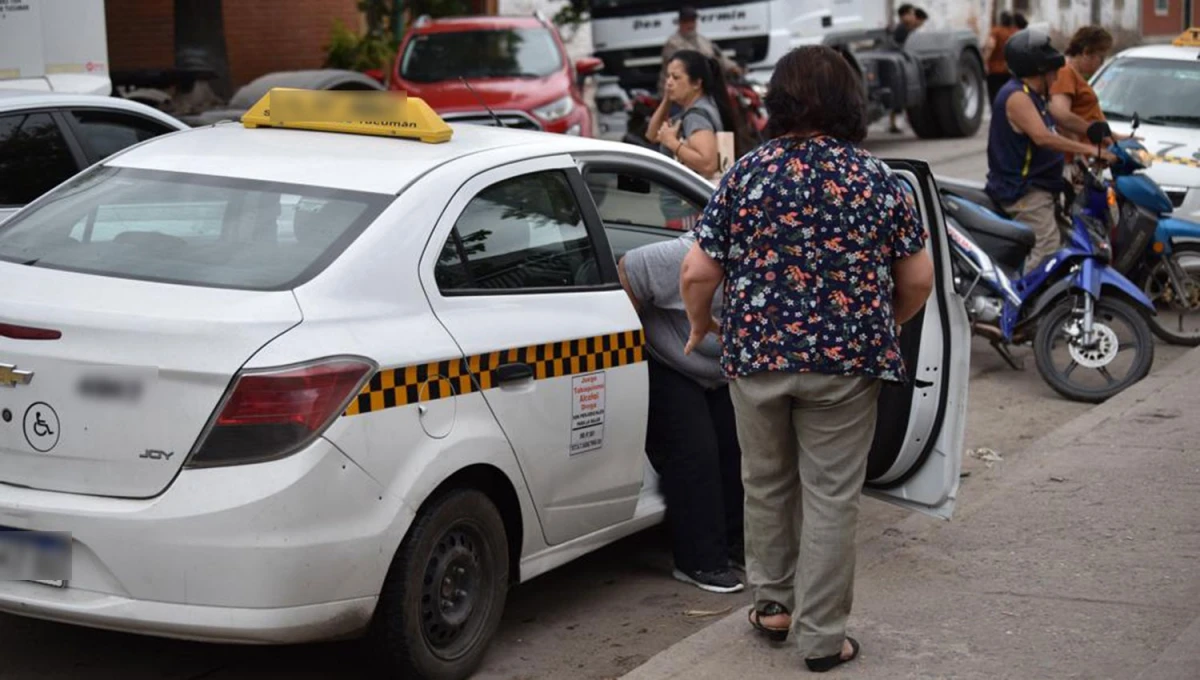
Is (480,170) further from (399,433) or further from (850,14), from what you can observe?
(850,14)

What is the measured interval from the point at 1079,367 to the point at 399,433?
5958 mm

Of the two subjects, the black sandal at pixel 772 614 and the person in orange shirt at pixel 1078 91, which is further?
A: the person in orange shirt at pixel 1078 91

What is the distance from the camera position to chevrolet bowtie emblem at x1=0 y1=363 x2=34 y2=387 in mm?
4441

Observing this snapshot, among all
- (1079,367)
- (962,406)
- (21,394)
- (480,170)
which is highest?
(480,170)

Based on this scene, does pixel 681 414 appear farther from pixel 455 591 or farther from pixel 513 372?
pixel 455 591

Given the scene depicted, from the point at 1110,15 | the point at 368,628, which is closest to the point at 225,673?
the point at 368,628

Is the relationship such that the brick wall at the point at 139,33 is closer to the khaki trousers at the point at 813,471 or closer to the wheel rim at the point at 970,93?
the wheel rim at the point at 970,93

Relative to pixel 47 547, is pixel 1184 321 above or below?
below

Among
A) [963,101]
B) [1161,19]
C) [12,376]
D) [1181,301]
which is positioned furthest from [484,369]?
[1161,19]

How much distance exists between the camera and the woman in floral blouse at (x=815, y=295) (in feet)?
14.5

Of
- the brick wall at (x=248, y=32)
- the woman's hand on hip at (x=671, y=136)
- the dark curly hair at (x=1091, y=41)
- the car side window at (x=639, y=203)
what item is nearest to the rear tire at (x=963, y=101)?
the brick wall at (x=248, y=32)

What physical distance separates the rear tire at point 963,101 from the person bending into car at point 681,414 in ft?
57.2

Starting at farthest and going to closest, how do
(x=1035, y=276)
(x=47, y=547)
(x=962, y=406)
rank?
(x=1035, y=276) < (x=962, y=406) < (x=47, y=547)

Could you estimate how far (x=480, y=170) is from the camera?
16.9ft
